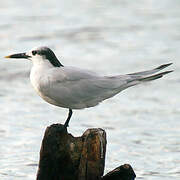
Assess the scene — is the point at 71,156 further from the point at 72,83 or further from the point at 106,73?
the point at 106,73

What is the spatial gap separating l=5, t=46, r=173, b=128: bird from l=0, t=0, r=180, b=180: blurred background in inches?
87.4

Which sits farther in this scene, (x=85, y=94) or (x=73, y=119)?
(x=73, y=119)

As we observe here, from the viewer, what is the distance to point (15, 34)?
17375 mm

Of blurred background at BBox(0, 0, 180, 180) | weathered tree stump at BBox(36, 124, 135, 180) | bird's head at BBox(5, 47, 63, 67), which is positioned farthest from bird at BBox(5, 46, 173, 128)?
blurred background at BBox(0, 0, 180, 180)

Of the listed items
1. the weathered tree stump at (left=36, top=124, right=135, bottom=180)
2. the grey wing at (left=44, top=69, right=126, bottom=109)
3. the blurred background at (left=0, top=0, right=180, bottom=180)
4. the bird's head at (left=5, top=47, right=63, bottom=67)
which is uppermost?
the bird's head at (left=5, top=47, right=63, bottom=67)

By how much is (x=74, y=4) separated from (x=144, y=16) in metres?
2.16

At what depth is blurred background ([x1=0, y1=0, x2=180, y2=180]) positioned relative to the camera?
10.2 metres

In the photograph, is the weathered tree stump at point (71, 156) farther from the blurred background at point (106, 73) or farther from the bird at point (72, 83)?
the blurred background at point (106, 73)

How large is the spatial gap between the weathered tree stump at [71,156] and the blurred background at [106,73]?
233 centimetres

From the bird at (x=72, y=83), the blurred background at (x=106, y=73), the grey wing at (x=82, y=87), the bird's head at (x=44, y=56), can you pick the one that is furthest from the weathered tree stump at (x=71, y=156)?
the blurred background at (x=106, y=73)

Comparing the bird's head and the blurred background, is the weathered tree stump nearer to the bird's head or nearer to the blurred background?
the bird's head

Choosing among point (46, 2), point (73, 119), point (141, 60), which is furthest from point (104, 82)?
point (46, 2)

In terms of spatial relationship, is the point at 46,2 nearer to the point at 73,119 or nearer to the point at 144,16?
the point at 144,16

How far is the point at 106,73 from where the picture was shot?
1445 cm
